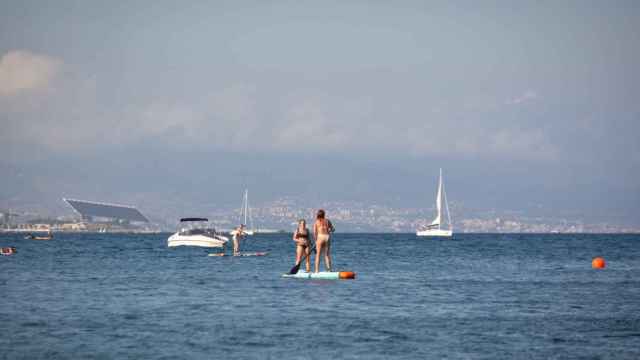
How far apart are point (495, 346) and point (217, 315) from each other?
953 cm

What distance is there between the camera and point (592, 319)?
31.9 m

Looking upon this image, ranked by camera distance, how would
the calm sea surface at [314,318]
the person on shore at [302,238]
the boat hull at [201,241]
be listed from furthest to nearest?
the boat hull at [201,241] < the person on shore at [302,238] < the calm sea surface at [314,318]

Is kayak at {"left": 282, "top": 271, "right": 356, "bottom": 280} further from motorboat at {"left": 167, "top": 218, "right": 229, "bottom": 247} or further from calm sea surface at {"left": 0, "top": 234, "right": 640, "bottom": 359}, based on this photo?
motorboat at {"left": 167, "top": 218, "right": 229, "bottom": 247}

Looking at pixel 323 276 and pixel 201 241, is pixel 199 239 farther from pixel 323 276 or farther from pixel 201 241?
pixel 323 276

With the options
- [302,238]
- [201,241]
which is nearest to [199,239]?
[201,241]

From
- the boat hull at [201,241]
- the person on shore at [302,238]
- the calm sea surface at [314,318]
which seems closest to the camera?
the calm sea surface at [314,318]

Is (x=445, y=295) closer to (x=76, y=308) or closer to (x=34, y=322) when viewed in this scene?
(x=76, y=308)

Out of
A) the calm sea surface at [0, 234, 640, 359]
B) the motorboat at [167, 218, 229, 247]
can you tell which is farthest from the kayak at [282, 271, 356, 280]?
the motorboat at [167, 218, 229, 247]

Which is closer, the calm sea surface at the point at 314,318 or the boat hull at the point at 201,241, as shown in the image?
the calm sea surface at the point at 314,318

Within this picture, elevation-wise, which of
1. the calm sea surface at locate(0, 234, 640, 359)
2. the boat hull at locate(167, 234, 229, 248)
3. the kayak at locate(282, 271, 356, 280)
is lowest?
the calm sea surface at locate(0, 234, 640, 359)

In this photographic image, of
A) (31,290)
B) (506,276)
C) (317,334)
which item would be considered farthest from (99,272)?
(317,334)

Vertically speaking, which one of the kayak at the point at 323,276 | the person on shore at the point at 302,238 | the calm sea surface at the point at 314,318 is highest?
the person on shore at the point at 302,238

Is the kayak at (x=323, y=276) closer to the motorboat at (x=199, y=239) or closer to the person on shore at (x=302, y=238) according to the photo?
the person on shore at (x=302, y=238)

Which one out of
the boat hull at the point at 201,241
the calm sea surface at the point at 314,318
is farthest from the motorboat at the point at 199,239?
the calm sea surface at the point at 314,318
